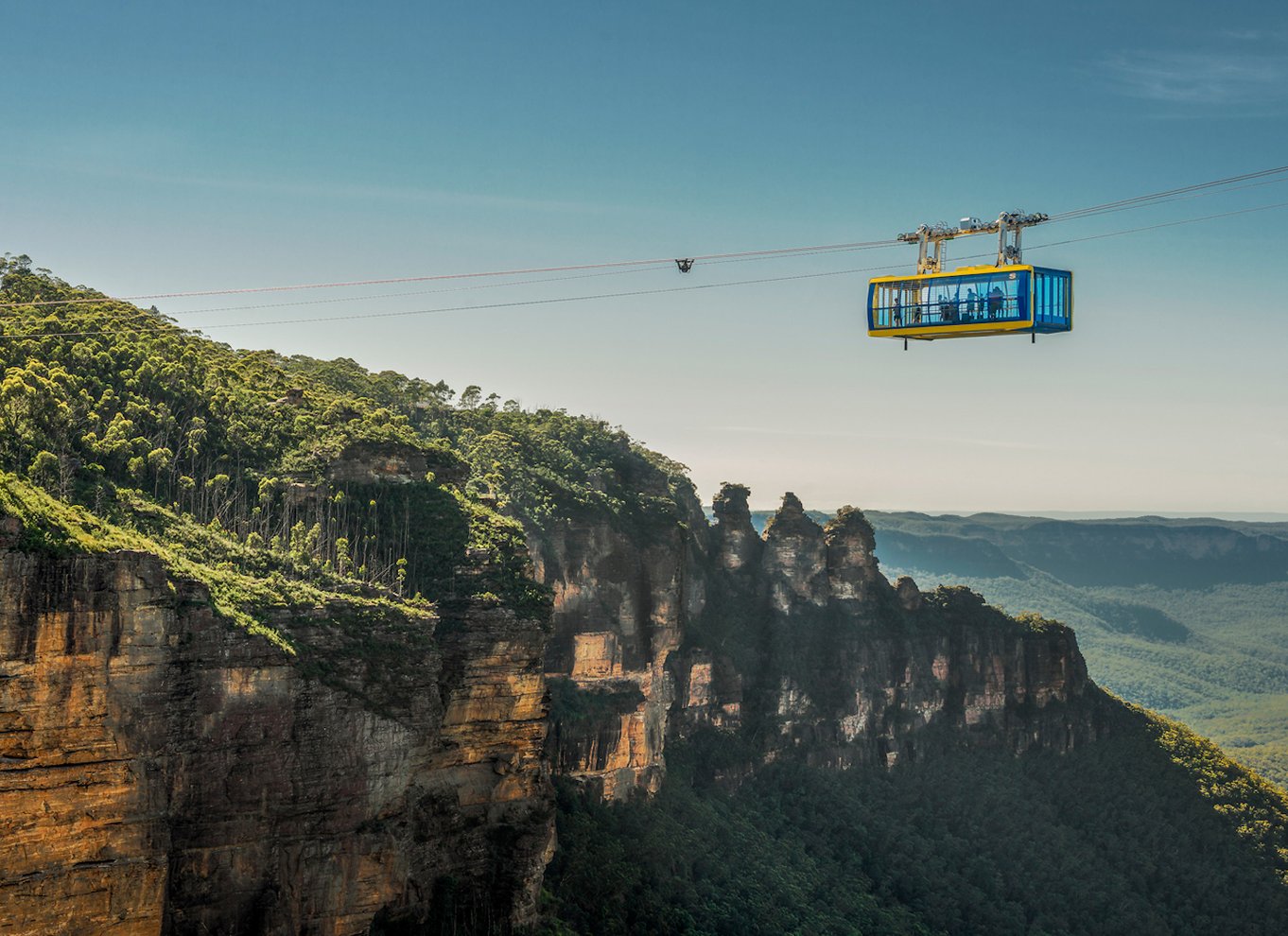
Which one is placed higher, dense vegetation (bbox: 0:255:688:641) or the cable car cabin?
the cable car cabin

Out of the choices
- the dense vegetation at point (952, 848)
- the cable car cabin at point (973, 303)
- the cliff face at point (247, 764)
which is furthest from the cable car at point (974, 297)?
the dense vegetation at point (952, 848)

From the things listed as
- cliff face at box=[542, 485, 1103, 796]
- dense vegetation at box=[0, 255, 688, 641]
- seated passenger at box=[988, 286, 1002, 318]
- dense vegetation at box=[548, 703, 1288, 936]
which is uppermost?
seated passenger at box=[988, 286, 1002, 318]

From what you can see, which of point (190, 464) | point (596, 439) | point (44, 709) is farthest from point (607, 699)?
point (44, 709)

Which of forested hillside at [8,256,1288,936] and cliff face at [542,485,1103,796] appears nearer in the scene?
forested hillside at [8,256,1288,936]

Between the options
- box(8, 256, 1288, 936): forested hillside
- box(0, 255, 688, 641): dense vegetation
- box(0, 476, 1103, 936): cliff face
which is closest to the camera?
box(0, 476, 1103, 936): cliff face

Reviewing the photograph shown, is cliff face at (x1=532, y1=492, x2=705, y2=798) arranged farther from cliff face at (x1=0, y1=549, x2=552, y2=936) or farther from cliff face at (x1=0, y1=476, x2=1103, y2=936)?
cliff face at (x1=0, y1=549, x2=552, y2=936)

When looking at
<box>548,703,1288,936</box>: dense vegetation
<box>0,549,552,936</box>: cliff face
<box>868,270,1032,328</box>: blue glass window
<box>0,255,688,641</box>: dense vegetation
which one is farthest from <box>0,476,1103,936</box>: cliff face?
<box>868,270,1032,328</box>: blue glass window
